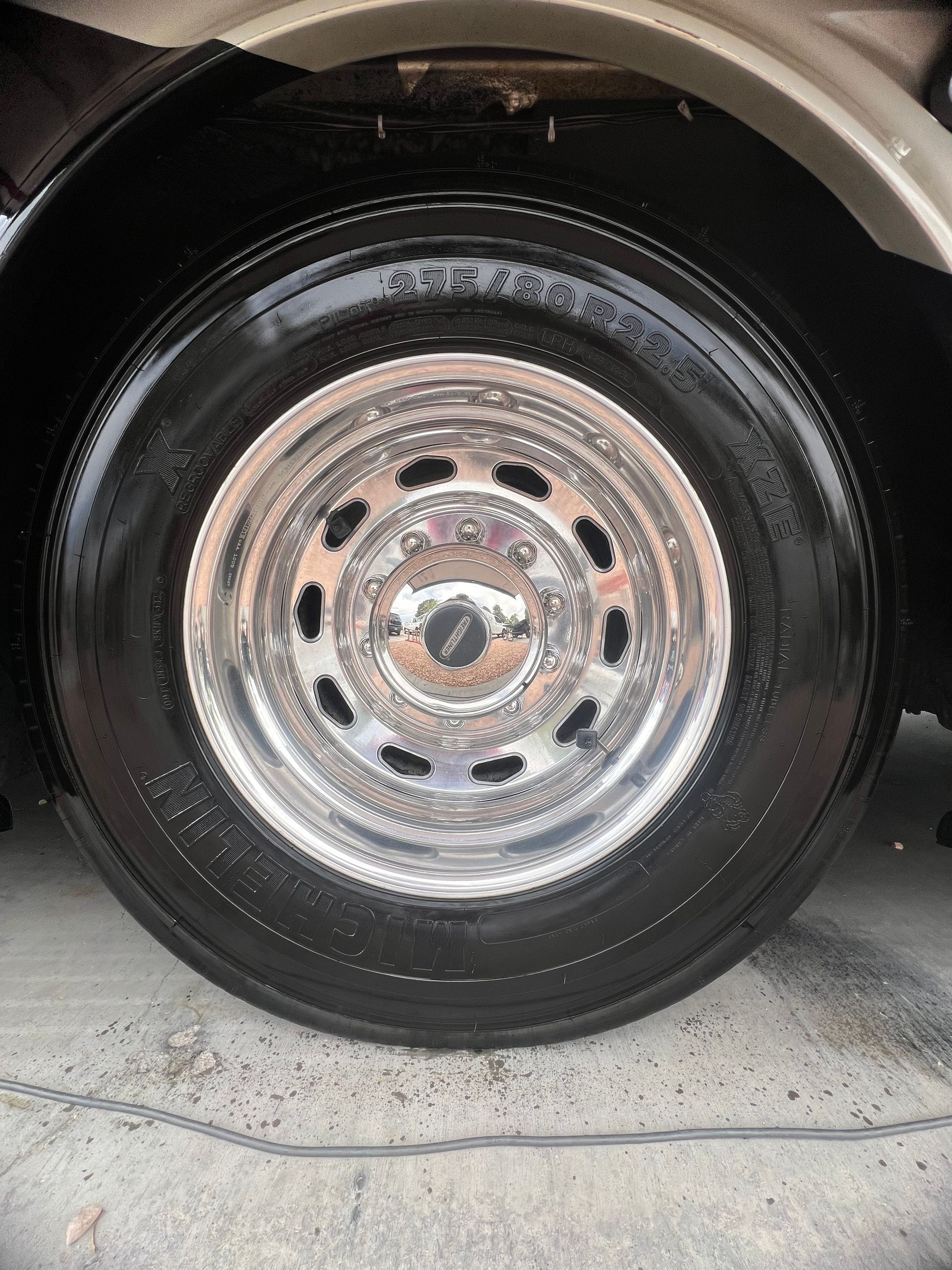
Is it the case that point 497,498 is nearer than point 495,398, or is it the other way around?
point 495,398

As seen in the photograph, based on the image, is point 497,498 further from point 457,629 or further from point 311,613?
point 311,613

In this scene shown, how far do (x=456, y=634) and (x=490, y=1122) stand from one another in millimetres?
926

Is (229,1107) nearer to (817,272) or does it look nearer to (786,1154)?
(786,1154)

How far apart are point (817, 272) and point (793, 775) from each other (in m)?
0.97

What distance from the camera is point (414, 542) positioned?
1396 mm

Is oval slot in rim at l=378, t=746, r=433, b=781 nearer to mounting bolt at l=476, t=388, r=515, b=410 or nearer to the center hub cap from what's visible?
the center hub cap

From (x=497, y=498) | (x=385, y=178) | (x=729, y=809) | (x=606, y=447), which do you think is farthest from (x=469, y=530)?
(x=729, y=809)

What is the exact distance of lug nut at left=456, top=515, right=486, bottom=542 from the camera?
4.58 feet

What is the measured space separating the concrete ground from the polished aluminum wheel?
418mm

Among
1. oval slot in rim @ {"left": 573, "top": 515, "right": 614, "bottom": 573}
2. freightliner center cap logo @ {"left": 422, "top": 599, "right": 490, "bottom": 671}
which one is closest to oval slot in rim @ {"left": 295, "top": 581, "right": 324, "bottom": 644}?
freightliner center cap logo @ {"left": 422, "top": 599, "right": 490, "bottom": 671}

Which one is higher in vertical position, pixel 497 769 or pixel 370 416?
pixel 370 416

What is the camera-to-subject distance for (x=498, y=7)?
91 centimetres

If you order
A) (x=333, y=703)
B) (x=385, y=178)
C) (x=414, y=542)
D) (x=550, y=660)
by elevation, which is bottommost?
(x=333, y=703)

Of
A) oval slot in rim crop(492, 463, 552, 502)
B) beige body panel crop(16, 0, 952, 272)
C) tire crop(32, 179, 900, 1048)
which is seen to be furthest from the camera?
oval slot in rim crop(492, 463, 552, 502)
